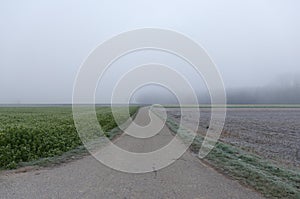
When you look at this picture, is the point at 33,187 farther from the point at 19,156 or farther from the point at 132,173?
the point at 19,156

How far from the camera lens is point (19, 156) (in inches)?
384

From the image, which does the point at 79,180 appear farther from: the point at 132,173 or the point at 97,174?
the point at 132,173

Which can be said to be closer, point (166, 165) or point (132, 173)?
point (132, 173)

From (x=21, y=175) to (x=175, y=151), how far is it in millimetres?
6368

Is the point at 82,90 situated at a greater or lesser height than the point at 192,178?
greater

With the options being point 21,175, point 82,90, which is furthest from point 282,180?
point 21,175

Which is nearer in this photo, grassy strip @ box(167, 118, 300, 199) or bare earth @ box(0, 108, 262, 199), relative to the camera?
bare earth @ box(0, 108, 262, 199)

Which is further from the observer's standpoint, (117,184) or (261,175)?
(261,175)

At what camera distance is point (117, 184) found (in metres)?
6.45

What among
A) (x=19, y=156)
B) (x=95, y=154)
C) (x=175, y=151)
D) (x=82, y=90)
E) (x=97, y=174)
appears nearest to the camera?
(x=97, y=174)

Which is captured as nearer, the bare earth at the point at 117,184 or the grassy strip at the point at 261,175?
the bare earth at the point at 117,184

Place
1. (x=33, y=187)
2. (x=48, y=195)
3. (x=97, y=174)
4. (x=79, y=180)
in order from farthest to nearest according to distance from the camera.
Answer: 1. (x=97, y=174)
2. (x=79, y=180)
3. (x=33, y=187)
4. (x=48, y=195)

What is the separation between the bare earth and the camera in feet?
18.8

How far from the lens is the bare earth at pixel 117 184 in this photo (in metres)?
5.73
